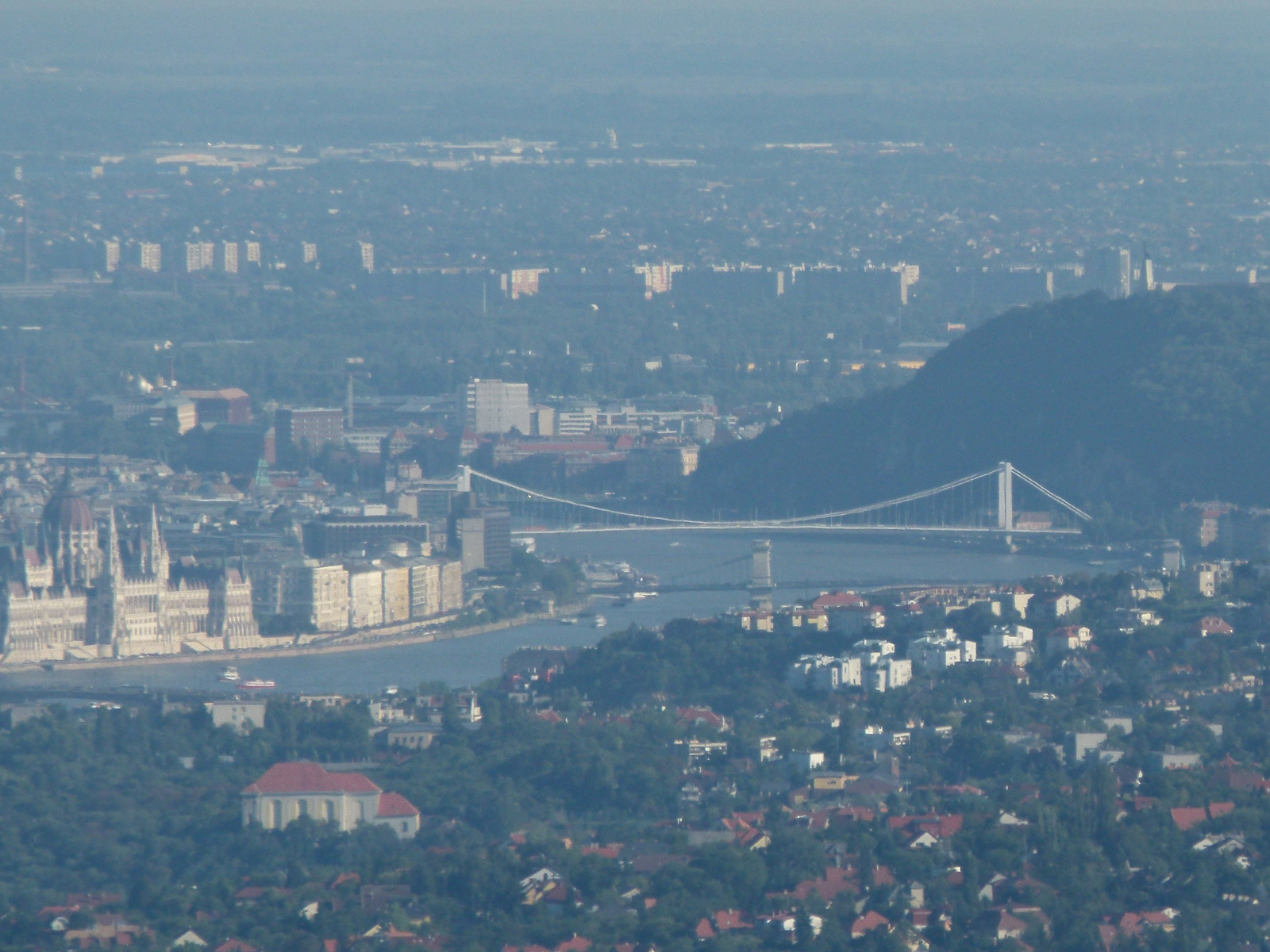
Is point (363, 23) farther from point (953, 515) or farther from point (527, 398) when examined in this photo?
point (953, 515)

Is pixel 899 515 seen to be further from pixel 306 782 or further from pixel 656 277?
pixel 656 277

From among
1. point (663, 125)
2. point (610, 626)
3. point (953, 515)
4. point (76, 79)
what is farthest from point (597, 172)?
point (610, 626)

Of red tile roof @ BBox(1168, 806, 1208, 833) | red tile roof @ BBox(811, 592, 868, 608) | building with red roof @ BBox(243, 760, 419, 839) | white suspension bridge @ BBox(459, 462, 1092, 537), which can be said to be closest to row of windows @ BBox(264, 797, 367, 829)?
building with red roof @ BBox(243, 760, 419, 839)

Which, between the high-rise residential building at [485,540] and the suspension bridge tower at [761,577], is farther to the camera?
the high-rise residential building at [485,540]

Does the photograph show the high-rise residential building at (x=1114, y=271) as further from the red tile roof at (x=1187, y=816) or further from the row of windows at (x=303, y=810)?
the red tile roof at (x=1187, y=816)

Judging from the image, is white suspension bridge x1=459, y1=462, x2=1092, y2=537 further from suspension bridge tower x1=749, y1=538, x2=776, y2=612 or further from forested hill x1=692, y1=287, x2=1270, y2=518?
suspension bridge tower x1=749, y1=538, x2=776, y2=612

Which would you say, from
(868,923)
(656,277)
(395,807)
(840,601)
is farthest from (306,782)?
(656,277)

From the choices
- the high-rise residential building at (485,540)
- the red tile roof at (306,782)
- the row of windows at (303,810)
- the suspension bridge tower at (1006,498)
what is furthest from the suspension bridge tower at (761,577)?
the row of windows at (303,810)
